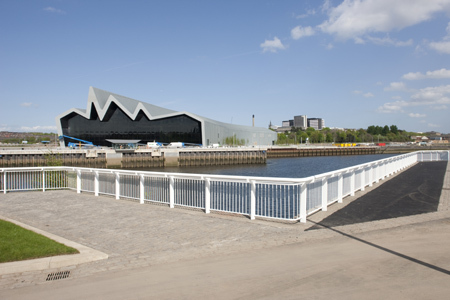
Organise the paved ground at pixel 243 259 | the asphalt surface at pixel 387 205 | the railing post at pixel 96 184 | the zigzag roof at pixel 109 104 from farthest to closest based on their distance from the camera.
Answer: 1. the zigzag roof at pixel 109 104
2. the railing post at pixel 96 184
3. the asphalt surface at pixel 387 205
4. the paved ground at pixel 243 259

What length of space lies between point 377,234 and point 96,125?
79876 millimetres

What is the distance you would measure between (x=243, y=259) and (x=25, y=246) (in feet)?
13.9

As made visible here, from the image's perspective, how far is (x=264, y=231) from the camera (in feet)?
24.4

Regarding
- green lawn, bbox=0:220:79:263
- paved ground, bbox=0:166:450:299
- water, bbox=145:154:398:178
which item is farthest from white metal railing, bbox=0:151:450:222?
water, bbox=145:154:398:178

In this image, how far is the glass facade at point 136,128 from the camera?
77.7m

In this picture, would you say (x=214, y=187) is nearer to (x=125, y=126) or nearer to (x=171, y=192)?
(x=171, y=192)

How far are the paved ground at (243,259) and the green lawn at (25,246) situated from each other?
596mm

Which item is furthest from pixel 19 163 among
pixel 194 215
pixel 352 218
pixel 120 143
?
pixel 352 218

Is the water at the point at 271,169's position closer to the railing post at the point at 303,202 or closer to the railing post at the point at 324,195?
the railing post at the point at 324,195

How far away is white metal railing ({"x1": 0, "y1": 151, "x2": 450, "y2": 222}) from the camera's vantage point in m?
8.58

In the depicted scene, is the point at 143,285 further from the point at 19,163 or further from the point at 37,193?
the point at 19,163

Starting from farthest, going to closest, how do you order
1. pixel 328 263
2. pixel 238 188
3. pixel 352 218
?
pixel 238 188 < pixel 352 218 < pixel 328 263

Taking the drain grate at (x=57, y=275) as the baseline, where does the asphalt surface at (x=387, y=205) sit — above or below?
above

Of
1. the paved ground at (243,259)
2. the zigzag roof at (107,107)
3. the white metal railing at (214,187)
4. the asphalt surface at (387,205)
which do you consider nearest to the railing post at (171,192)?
the white metal railing at (214,187)
